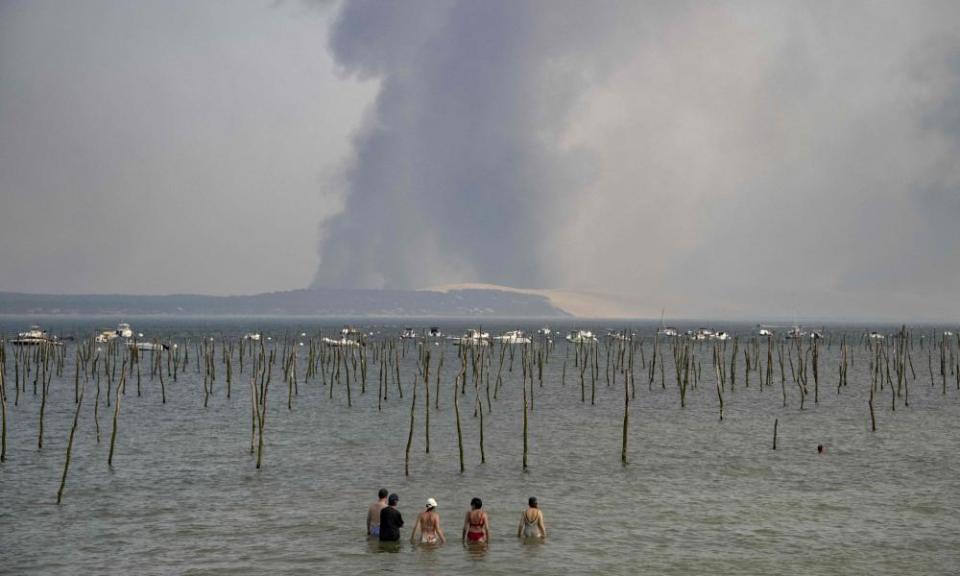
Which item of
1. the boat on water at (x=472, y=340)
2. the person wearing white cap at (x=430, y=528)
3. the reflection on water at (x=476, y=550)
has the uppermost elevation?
the boat on water at (x=472, y=340)

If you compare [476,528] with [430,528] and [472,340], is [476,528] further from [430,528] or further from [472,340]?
[472,340]

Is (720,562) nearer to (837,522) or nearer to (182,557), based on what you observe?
(837,522)

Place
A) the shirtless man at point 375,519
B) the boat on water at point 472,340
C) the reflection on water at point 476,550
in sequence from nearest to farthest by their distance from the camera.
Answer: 1. the reflection on water at point 476,550
2. the shirtless man at point 375,519
3. the boat on water at point 472,340

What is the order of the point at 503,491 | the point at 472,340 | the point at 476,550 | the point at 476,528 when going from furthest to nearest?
the point at 472,340 → the point at 503,491 → the point at 476,528 → the point at 476,550

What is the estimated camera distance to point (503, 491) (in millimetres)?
28719

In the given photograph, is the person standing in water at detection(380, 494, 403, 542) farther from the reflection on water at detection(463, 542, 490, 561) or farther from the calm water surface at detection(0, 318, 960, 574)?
the reflection on water at detection(463, 542, 490, 561)

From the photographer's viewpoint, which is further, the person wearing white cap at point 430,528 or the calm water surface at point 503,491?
the person wearing white cap at point 430,528

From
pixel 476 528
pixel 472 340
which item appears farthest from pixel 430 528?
pixel 472 340

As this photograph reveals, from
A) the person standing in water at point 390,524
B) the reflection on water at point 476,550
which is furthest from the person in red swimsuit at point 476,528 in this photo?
the person standing in water at point 390,524

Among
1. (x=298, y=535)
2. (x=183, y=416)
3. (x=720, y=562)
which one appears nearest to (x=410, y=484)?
(x=298, y=535)

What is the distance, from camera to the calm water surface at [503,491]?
859 inches

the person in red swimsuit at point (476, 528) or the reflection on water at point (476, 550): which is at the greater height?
the person in red swimsuit at point (476, 528)

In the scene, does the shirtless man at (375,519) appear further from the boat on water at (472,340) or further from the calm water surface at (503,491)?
the boat on water at (472,340)

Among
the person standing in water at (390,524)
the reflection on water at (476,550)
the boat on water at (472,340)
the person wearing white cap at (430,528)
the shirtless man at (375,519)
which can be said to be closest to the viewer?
the reflection on water at (476,550)
